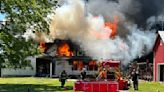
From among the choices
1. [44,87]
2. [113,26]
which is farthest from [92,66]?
[44,87]

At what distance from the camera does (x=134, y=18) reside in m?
60.8

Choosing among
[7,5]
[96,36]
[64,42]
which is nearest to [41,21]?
[7,5]

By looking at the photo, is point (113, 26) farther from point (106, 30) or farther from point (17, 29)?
point (17, 29)

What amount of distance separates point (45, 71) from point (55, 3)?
33551 millimetres

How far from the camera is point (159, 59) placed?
2137 inches

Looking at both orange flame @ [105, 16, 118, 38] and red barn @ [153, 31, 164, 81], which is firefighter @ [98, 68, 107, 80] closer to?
red barn @ [153, 31, 164, 81]

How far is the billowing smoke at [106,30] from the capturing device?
55.0 metres

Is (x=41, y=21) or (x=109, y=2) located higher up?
(x=109, y=2)

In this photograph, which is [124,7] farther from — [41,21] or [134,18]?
[41,21]

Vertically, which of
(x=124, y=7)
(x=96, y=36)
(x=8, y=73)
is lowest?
(x=8, y=73)

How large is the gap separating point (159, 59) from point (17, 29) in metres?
25.1

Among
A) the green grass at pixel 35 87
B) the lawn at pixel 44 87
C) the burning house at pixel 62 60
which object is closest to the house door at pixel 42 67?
the burning house at pixel 62 60

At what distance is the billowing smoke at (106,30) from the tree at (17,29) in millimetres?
18452

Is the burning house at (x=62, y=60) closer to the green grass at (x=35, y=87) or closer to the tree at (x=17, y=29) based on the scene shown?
the green grass at (x=35, y=87)
